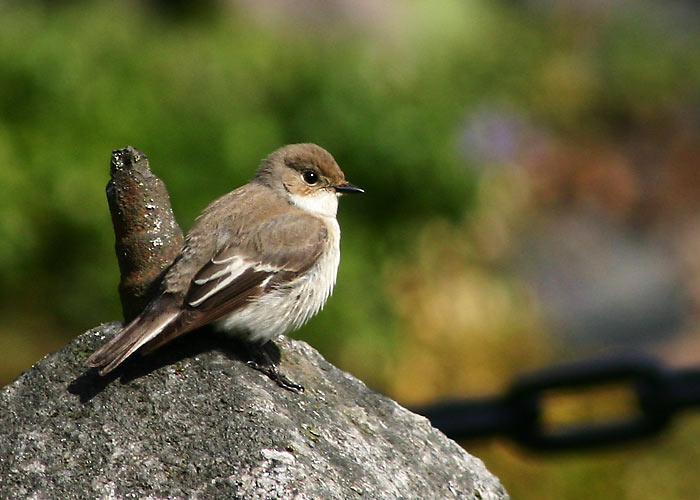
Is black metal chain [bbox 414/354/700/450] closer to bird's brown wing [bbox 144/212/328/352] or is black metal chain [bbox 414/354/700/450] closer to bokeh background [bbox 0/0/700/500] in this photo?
bokeh background [bbox 0/0/700/500]

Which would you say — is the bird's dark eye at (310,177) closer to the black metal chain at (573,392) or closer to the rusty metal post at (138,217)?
the black metal chain at (573,392)

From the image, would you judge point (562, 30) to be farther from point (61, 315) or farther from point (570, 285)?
point (61, 315)

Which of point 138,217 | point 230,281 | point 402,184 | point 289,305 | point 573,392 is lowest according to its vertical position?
point 402,184

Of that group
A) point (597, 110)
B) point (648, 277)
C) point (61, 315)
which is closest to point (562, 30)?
point (597, 110)

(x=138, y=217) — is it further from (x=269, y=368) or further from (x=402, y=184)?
(x=402, y=184)

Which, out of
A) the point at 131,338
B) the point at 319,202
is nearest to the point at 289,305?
the point at 319,202

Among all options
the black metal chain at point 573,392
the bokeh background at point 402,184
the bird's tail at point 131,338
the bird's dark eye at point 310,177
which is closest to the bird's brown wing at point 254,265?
the bird's tail at point 131,338
